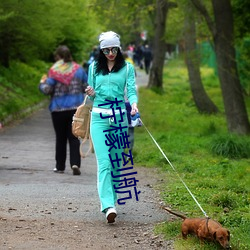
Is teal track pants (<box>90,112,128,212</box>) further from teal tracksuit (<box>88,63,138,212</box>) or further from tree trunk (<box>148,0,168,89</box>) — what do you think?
tree trunk (<box>148,0,168,89</box>)

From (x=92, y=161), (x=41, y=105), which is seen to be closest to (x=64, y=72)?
(x=92, y=161)

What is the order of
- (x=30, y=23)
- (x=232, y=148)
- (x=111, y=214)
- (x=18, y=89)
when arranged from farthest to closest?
(x=18, y=89) → (x=30, y=23) → (x=232, y=148) → (x=111, y=214)

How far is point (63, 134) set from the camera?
11.5m

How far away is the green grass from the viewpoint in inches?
288

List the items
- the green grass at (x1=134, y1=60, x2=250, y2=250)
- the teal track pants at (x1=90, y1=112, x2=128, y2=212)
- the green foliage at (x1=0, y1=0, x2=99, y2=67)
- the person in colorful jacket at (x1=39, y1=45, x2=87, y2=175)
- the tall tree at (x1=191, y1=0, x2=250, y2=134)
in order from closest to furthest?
the green grass at (x1=134, y1=60, x2=250, y2=250) → the teal track pants at (x1=90, y1=112, x2=128, y2=212) → the person in colorful jacket at (x1=39, y1=45, x2=87, y2=175) → the tall tree at (x1=191, y1=0, x2=250, y2=134) → the green foliage at (x1=0, y1=0, x2=99, y2=67)

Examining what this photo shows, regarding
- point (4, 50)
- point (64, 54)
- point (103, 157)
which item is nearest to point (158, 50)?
point (4, 50)

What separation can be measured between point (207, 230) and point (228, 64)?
10567 mm

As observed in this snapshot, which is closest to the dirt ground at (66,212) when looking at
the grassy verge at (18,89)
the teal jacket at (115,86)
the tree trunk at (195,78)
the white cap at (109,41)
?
the teal jacket at (115,86)

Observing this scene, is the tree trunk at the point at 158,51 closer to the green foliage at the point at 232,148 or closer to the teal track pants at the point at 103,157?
the green foliage at the point at 232,148

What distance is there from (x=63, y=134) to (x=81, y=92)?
73 cm

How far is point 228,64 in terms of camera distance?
1645 cm

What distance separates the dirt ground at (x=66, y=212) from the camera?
6.76m

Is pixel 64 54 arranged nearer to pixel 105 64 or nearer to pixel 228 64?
pixel 105 64

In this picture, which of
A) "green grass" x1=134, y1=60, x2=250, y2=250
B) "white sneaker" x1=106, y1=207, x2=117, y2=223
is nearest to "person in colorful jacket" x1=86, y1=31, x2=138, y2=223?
"white sneaker" x1=106, y1=207, x2=117, y2=223
